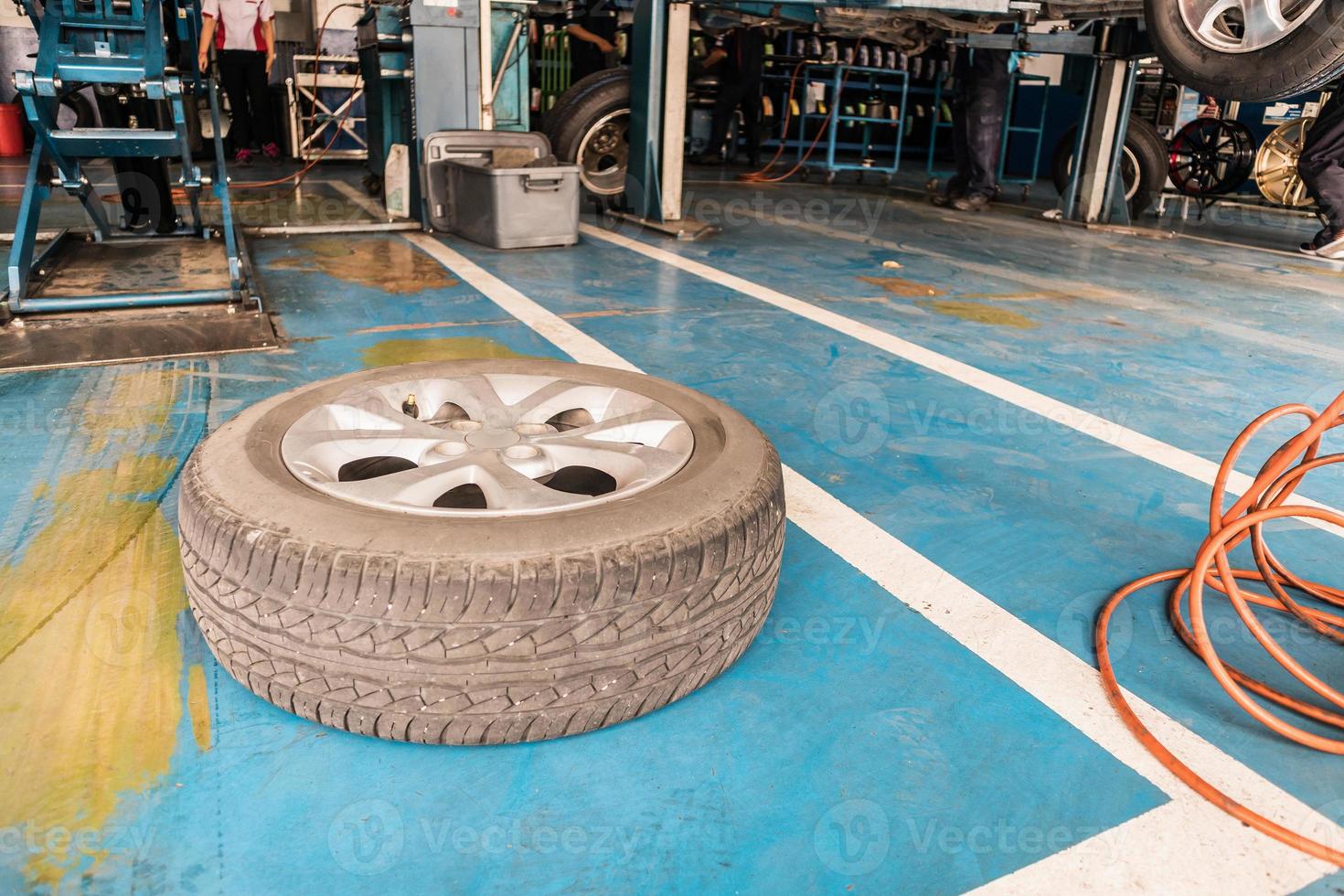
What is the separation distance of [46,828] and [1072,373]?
2.99m

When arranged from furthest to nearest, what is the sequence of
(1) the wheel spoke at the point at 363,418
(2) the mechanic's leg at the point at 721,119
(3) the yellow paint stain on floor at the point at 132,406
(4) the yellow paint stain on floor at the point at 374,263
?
1. (2) the mechanic's leg at the point at 721,119
2. (4) the yellow paint stain on floor at the point at 374,263
3. (3) the yellow paint stain on floor at the point at 132,406
4. (1) the wheel spoke at the point at 363,418

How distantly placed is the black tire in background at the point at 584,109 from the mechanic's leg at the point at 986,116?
9.02 ft

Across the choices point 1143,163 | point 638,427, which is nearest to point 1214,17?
point 638,427

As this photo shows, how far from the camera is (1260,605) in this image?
169 cm

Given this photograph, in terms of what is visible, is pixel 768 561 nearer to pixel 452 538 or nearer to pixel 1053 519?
pixel 452 538

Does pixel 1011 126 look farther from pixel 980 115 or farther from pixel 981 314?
pixel 981 314

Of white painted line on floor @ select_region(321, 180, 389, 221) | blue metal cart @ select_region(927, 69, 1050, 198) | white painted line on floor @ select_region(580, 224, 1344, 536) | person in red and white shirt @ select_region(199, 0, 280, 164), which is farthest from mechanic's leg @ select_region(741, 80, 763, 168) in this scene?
white painted line on floor @ select_region(580, 224, 1344, 536)

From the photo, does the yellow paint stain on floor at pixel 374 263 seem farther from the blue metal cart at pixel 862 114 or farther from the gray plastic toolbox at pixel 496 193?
the blue metal cart at pixel 862 114

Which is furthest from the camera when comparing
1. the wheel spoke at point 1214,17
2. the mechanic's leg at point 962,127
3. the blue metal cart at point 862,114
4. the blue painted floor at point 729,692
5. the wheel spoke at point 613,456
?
the blue metal cart at point 862,114

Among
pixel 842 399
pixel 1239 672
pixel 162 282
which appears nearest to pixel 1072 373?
pixel 842 399

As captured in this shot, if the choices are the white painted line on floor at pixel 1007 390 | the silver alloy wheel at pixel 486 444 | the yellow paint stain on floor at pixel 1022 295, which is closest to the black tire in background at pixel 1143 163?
the yellow paint stain on floor at pixel 1022 295

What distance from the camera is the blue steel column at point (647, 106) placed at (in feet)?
17.5

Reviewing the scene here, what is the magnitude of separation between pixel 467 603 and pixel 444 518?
0.56 ft

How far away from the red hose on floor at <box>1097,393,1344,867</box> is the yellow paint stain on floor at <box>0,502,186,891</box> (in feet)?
4.41
